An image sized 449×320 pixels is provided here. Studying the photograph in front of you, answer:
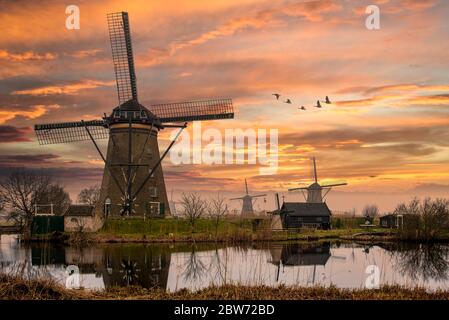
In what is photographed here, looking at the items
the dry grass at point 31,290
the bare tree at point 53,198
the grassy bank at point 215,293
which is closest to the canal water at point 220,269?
the grassy bank at point 215,293

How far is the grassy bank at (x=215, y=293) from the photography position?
11078 mm

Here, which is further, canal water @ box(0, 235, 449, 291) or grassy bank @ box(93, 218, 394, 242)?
grassy bank @ box(93, 218, 394, 242)

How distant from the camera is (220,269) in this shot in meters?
21.8

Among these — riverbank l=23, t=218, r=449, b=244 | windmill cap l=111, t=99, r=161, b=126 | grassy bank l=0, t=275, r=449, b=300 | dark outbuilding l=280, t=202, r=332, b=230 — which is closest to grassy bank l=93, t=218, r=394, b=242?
riverbank l=23, t=218, r=449, b=244

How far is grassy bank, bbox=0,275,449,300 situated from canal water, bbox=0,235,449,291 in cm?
206

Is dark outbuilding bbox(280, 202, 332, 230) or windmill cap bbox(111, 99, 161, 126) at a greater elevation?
windmill cap bbox(111, 99, 161, 126)

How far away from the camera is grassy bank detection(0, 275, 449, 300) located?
1108 centimetres

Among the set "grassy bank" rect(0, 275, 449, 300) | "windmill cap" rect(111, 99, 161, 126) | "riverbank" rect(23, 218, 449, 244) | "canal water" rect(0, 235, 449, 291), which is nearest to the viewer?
"grassy bank" rect(0, 275, 449, 300)

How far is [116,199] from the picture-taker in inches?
1688

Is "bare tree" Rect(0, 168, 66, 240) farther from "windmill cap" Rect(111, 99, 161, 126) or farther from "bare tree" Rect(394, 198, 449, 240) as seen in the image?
"bare tree" Rect(394, 198, 449, 240)

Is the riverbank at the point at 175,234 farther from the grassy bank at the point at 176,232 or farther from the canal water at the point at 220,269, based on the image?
the canal water at the point at 220,269

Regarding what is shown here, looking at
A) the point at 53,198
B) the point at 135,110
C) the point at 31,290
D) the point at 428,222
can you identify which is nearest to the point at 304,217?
the point at 428,222

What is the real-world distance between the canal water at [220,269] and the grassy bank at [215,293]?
206cm
